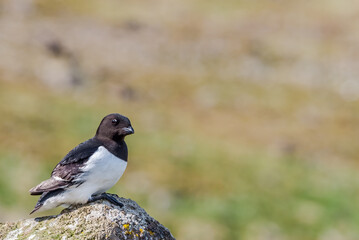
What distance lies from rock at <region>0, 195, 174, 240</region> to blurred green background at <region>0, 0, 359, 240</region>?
1795 cm

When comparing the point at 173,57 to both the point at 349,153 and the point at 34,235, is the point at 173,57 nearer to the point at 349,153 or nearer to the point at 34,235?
the point at 349,153

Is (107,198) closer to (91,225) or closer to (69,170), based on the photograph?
(91,225)

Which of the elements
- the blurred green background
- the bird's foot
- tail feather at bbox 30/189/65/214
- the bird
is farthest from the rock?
the blurred green background

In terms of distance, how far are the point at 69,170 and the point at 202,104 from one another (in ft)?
210

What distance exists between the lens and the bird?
999cm

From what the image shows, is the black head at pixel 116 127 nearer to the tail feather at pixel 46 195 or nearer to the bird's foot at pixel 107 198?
the bird's foot at pixel 107 198

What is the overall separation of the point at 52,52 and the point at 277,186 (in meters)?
43.9

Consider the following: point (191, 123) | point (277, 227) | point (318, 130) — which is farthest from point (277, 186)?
point (318, 130)

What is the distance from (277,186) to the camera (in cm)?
3950

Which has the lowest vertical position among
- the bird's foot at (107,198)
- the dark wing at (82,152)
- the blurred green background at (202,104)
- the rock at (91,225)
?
the rock at (91,225)

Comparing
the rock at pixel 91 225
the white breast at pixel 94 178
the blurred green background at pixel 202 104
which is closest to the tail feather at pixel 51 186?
the white breast at pixel 94 178

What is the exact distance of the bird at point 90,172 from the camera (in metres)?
9.99

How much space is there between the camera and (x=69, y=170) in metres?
10.2

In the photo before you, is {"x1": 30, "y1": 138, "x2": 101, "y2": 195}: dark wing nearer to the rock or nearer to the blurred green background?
the rock
